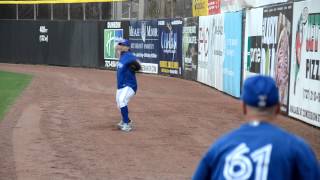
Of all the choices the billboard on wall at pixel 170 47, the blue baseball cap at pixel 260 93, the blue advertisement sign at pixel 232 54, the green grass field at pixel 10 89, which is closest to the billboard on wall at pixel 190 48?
the billboard on wall at pixel 170 47

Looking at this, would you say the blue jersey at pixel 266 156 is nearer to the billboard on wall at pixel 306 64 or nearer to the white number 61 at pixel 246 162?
the white number 61 at pixel 246 162

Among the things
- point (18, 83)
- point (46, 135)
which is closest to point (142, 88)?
point (18, 83)

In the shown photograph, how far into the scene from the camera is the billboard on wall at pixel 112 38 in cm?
3262

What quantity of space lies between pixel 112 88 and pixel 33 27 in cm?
1902

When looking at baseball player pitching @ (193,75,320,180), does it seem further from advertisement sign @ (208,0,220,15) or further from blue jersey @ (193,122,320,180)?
advertisement sign @ (208,0,220,15)

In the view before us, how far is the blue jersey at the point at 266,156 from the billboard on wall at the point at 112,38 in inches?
1166

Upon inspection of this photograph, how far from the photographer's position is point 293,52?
13203 mm

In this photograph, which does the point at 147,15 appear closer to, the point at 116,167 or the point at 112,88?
the point at 112,88

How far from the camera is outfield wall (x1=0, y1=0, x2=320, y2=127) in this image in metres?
12.5

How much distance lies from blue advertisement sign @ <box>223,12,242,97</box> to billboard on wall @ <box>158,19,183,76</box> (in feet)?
24.1

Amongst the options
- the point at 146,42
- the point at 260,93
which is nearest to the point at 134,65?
the point at 260,93

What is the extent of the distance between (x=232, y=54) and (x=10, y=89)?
7.86 m

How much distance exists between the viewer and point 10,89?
21625 mm

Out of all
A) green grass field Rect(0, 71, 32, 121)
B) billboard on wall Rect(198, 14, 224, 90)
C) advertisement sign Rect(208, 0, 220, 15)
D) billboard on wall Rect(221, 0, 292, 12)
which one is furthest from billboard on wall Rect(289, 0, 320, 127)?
advertisement sign Rect(208, 0, 220, 15)
